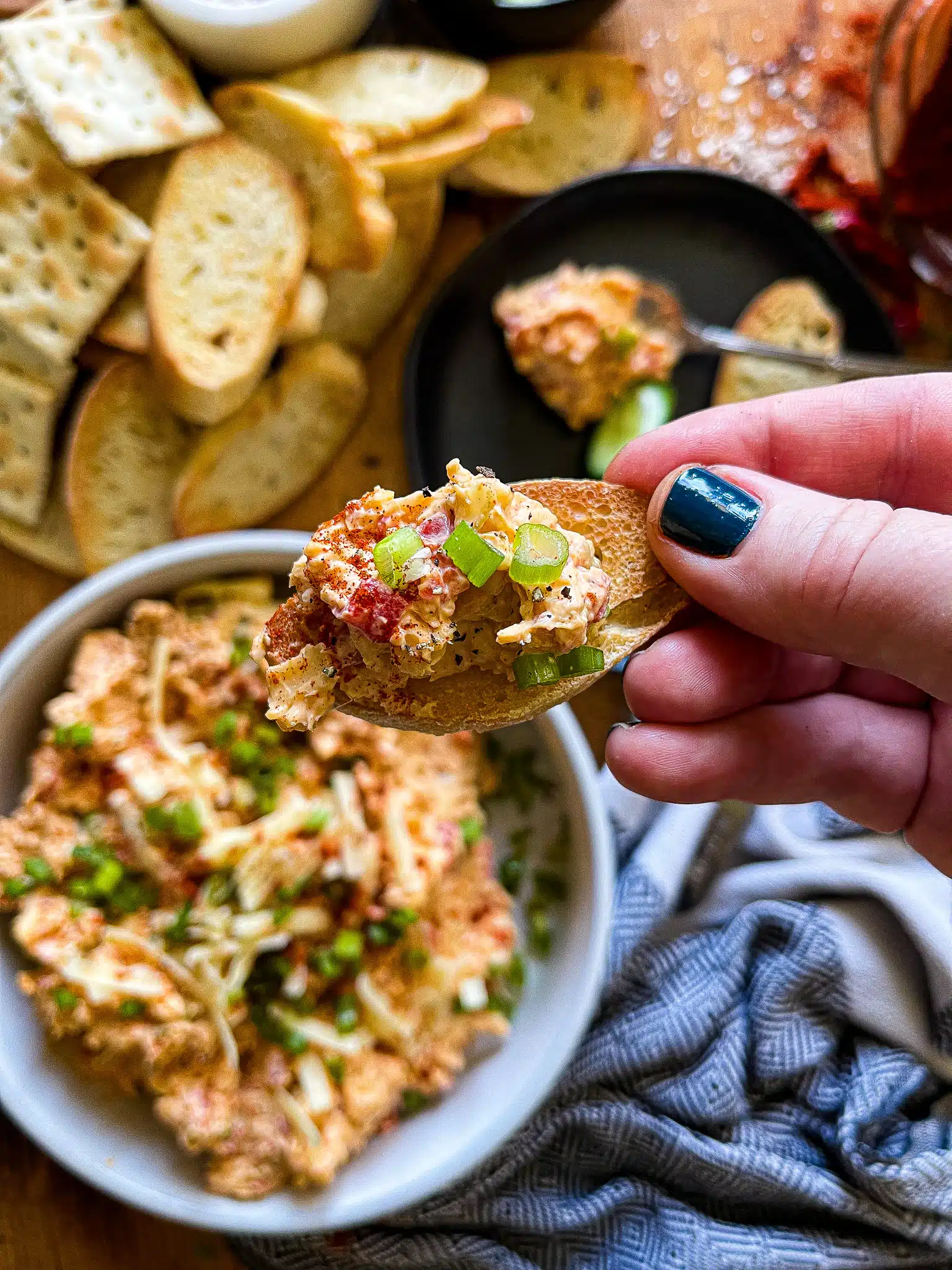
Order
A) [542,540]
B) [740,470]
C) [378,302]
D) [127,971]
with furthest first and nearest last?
[378,302] < [127,971] < [740,470] < [542,540]

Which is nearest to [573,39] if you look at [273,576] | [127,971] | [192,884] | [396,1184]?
[273,576]

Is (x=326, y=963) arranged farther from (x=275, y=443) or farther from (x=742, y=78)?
(x=742, y=78)

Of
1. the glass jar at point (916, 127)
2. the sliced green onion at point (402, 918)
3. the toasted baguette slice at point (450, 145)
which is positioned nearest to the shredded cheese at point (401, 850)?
the sliced green onion at point (402, 918)

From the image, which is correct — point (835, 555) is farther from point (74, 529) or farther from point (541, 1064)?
point (74, 529)

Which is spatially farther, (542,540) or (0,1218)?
(0,1218)

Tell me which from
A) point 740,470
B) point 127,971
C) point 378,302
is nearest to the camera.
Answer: point 740,470

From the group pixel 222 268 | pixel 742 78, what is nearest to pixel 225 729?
pixel 222 268

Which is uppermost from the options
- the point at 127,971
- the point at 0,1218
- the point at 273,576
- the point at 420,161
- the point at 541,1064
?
the point at 420,161
